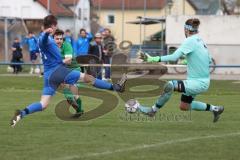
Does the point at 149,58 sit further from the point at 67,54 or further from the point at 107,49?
the point at 107,49

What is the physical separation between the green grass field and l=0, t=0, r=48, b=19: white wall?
1687 inches

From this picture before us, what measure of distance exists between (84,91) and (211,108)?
8774 millimetres

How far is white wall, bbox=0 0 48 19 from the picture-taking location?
5662cm

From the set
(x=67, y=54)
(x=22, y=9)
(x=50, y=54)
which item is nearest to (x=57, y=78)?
(x=50, y=54)

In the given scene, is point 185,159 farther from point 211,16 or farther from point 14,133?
point 211,16

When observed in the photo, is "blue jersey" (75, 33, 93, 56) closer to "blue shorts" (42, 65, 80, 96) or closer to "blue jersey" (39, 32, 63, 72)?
"blue shorts" (42, 65, 80, 96)

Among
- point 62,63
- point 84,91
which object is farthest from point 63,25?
point 62,63

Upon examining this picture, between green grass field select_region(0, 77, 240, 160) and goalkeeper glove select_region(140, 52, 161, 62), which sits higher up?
goalkeeper glove select_region(140, 52, 161, 62)

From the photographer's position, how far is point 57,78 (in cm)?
1173

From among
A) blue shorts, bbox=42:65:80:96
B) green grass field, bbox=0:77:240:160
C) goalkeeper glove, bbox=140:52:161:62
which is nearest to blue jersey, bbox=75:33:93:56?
green grass field, bbox=0:77:240:160

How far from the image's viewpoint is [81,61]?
2478 cm

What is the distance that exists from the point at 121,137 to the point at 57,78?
2.18m

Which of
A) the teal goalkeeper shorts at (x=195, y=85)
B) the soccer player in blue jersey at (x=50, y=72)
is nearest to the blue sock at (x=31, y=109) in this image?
the soccer player in blue jersey at (x=50, y=72)

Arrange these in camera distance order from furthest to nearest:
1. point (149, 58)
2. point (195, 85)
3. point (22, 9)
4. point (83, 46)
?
point (22, 9) < point (83, 46) < point (195, 85) < point (149, 58)
